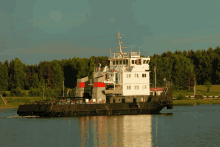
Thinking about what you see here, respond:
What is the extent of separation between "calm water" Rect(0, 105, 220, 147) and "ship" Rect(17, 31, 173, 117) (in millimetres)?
1122

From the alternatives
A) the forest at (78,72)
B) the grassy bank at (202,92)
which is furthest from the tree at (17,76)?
the grassy bank at (202,92)

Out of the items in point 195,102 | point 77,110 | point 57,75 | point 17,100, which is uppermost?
point 57,75

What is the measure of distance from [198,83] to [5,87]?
61.7 meters

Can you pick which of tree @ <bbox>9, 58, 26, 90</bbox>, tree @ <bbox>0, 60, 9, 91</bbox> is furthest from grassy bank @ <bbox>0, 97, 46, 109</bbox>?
tree @ <bbox>0, 60, 9, 91</bbox>

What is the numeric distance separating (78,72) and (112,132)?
68.3 meters

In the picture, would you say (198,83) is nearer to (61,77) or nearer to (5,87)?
(61,77)

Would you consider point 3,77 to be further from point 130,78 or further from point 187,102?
point 130,78

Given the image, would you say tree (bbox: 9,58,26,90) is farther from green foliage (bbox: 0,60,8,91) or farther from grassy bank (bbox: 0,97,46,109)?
grassy bank (bbox: 0,97,46,109)

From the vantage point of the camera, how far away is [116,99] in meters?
54.0

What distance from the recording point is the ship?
52.2m

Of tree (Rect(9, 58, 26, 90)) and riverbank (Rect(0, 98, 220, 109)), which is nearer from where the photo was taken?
riverbank (Rect(0, 98, 220, 109))

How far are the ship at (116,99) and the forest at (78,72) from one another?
44.2 m

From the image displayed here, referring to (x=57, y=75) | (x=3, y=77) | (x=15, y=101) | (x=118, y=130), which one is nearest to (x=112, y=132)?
(x=118, y=130)

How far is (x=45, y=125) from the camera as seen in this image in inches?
1806
